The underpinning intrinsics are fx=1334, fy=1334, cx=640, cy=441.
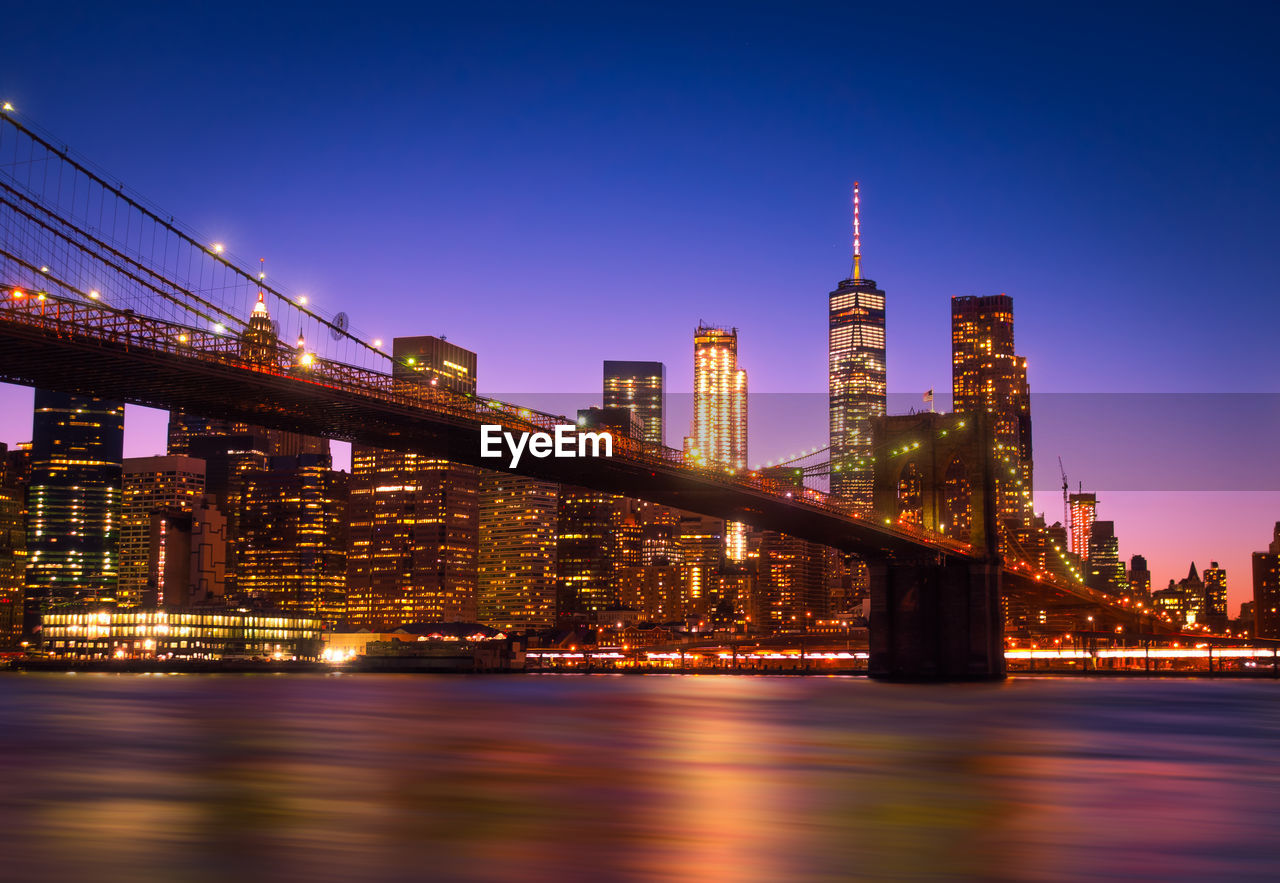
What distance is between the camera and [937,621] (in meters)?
67.9

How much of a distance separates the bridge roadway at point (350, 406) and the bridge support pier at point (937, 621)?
104cm

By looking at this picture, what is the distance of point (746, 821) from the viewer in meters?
18.8

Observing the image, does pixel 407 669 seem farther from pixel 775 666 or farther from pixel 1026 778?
pixel 1026 778

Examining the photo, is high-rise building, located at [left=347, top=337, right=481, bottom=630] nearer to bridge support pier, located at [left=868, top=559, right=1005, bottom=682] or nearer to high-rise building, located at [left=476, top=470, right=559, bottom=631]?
high-rise building, located at [left=476, top=470, right=559, bottom=631]

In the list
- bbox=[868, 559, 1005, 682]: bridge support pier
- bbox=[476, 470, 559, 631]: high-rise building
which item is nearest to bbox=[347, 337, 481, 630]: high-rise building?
bbox=[476, 470, 559, 631]: high-rise building

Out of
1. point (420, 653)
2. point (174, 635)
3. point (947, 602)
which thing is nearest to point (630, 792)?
point (947, 602)

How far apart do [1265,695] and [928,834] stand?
53536 mm

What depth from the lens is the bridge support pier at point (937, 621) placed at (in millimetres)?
66062

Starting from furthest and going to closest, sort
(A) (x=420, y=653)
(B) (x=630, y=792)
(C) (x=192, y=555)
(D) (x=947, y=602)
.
Answer: (C) (x=192, y=555)
(A) (x=420, y=653)
(D) (x=947, y=602)
(B) (x=630, y=792)

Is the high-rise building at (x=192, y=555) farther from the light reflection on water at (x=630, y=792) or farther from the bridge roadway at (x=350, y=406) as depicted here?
the light reflection on water at (x=630, y=792)

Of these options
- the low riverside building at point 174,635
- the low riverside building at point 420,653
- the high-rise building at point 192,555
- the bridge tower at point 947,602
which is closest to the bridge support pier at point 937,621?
the bridge tower at point 947,602

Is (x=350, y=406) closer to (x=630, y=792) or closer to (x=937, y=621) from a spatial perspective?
(x=630, y=792)

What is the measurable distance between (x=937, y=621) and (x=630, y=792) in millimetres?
48354

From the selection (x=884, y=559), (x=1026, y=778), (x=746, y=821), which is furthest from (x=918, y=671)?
(x=746, y=821)
